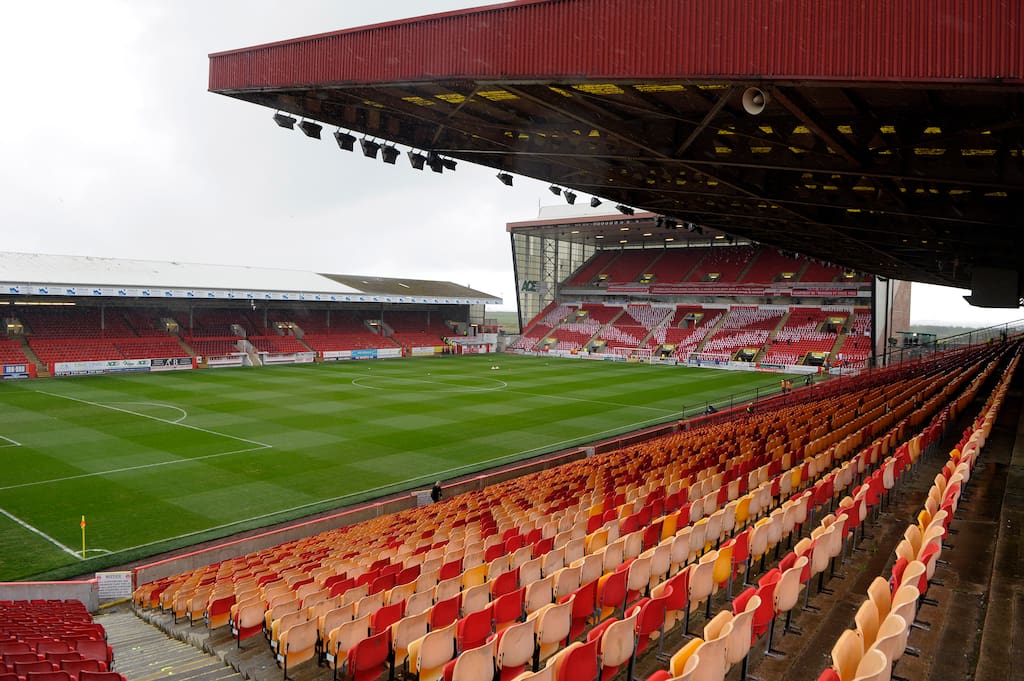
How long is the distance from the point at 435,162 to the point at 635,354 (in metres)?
45.4

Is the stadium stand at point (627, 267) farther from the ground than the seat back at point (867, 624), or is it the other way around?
the stadium stand at point (627, 267)

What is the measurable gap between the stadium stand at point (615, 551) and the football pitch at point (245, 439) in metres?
3.44

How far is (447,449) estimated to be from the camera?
75.0ft

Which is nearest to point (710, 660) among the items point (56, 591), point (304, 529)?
point (56, 591)

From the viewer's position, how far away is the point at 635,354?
60.1m

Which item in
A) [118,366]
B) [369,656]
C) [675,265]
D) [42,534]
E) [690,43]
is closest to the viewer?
[369,656]

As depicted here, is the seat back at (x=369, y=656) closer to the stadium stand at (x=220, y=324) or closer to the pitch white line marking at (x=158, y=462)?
the pitch white line marking at (x=158, y=462)

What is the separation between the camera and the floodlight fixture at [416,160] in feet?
55.9

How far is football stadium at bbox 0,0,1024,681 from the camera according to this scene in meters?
5.91

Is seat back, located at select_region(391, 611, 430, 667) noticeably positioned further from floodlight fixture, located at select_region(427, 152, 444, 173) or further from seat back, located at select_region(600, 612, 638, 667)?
floodlight fixture, located at select_region(427, 152, 444, 173)

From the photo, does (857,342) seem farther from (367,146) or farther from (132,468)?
(132,468)

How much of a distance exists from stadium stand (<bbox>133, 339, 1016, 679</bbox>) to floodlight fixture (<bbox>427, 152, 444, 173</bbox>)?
27.9 ft

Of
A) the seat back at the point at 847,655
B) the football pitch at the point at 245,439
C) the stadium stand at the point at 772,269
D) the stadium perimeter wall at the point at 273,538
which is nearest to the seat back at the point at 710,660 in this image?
the seat back at the point at 847,655

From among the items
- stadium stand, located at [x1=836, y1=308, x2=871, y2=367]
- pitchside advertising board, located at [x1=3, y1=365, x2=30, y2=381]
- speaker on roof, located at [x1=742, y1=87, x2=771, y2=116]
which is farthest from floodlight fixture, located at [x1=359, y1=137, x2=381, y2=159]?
stadium stand, located at [x1=836, y1=308, x2=871, y2=367]
